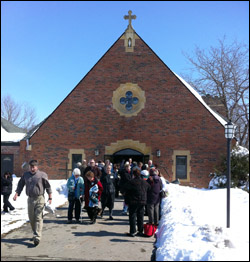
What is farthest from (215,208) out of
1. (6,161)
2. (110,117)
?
(6,161)

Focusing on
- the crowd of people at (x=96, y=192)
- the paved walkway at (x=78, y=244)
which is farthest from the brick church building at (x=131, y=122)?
the paved walkway at (x=78, y=244)

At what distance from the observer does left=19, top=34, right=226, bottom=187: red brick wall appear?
19094 mm

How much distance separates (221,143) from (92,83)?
8.63 metres

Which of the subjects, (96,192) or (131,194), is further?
(96,192)

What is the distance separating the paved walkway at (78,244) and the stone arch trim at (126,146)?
10.0m

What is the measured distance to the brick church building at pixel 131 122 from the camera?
19141mm

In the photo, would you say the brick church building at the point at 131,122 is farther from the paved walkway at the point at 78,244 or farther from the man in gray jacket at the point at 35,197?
the man in gray jacket at the point at 35,197

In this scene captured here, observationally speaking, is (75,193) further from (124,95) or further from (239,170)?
(124,95)

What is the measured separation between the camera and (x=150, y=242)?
7.55 meters

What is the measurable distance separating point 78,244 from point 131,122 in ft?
42.5

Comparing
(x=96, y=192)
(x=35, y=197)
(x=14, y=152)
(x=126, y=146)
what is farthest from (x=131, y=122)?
(x=35, y=197)

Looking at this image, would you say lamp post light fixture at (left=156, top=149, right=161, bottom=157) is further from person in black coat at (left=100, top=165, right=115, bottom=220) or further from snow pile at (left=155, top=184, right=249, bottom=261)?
person in black coat at (left=100, top=165, right=115, bottom=220)

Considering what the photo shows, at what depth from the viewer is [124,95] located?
19.8 metres

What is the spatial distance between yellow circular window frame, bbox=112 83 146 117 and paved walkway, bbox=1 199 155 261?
429 inches
